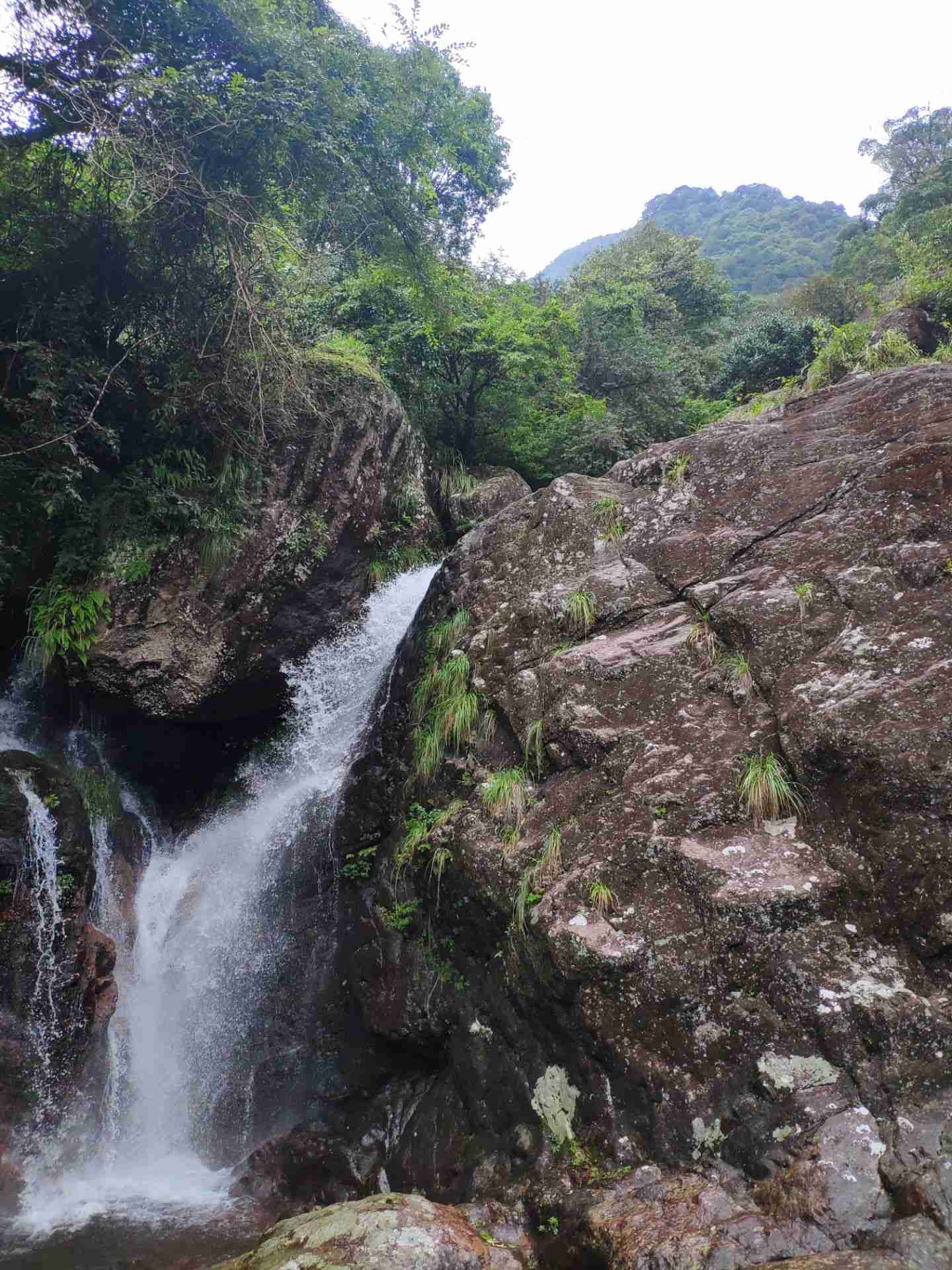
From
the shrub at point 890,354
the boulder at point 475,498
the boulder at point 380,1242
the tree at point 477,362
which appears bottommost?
the boulder at point 380,1242

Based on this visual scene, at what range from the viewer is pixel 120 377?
811cm

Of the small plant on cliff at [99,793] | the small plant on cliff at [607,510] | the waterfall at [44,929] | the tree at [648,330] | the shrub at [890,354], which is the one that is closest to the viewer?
the waterfall at [44,929]

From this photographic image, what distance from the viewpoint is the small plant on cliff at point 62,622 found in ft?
25.3

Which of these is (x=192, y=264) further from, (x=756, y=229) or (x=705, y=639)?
(x=756, y=229)

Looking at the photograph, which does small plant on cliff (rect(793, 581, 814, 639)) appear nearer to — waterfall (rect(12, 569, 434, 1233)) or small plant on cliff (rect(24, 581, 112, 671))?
waterfall (rect(12, 569, 434, 1233))

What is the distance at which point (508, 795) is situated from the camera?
5.86m

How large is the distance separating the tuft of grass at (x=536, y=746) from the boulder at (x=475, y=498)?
6.95 meters

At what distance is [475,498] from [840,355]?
6238 millimetres

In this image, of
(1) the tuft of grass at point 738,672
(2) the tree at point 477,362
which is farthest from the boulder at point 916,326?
(1) the tuft of grass at point 738,672

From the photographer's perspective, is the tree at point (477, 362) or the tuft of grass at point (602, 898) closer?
the tuft of grass at point (602, 898)

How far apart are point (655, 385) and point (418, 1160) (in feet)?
44.5

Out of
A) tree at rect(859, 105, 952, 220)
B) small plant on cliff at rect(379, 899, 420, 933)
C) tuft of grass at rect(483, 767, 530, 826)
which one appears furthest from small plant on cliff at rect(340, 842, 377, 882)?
tree at rect(859, 105, 952, 220)

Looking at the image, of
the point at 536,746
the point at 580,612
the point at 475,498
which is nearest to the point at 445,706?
the point at 536,746

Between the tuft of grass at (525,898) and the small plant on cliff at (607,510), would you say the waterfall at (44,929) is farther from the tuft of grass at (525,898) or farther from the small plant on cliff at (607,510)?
the small plant on cliff at (607,510)
